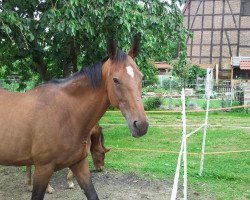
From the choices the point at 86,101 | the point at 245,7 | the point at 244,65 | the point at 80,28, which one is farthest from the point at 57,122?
the point at 245,7

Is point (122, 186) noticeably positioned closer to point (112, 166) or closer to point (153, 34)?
point (112, 166)

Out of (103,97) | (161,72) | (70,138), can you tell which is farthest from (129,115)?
(161,72)

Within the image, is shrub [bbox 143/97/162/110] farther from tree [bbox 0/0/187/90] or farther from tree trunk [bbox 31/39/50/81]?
tree trunk [bbox 31/39/50/81]

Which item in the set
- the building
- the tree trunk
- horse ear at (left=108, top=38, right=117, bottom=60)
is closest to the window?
the building

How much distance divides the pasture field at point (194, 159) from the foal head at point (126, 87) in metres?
2.73

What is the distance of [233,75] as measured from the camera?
108 feet

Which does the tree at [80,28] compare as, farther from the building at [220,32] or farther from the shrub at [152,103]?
the building at [220,32]

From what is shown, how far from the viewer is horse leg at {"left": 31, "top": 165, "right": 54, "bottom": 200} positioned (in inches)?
152

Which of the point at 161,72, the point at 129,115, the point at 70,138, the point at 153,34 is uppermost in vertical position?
the point at 153,34

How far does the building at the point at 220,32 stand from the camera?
31.9 meters

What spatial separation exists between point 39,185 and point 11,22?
2745 mm

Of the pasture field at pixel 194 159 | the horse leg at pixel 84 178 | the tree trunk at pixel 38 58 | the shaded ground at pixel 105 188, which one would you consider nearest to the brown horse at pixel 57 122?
the horse leg at pixel 84 178

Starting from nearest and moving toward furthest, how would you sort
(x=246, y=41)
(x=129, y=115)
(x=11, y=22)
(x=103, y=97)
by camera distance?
1. (x=129, y=115)
2. (x=103, y=97)
3. (x=11, y=22)
4. (x=246, y=41)

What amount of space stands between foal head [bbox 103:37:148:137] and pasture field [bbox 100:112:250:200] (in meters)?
2.73
